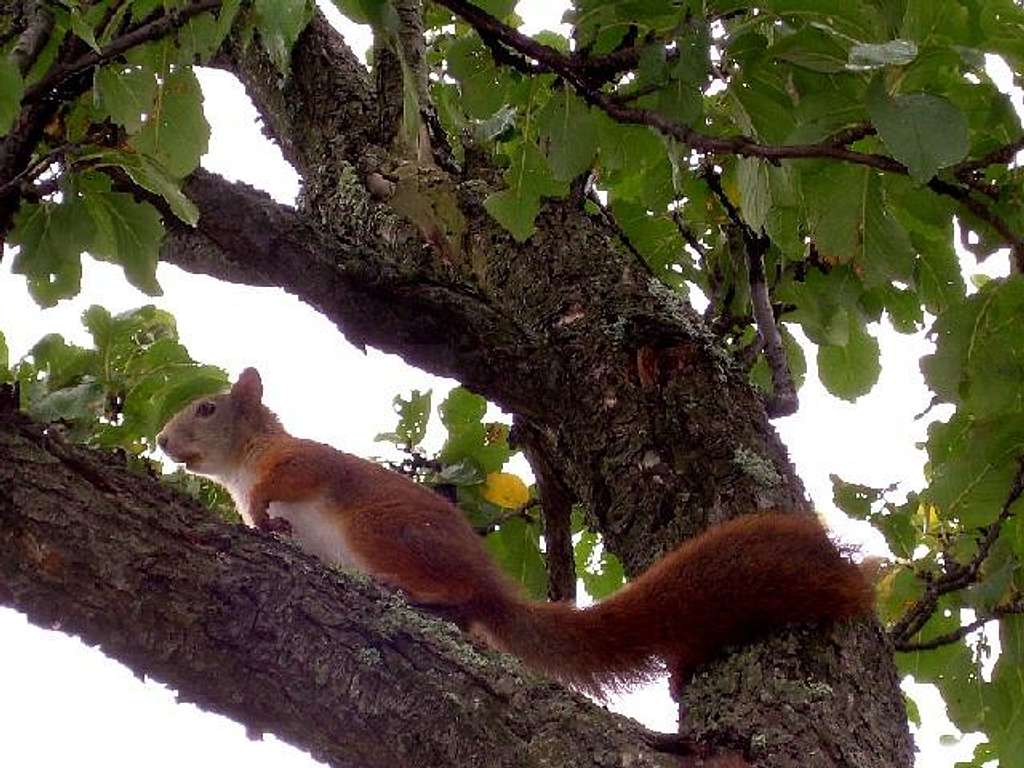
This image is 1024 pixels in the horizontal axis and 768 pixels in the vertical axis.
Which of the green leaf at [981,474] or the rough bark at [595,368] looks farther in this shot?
the green leaf at [981,474]

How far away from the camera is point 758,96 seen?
1.99 meters

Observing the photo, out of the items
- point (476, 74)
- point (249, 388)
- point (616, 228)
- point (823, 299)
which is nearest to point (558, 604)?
point (823, 299)

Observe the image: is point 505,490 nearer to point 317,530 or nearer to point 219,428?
point 317,530

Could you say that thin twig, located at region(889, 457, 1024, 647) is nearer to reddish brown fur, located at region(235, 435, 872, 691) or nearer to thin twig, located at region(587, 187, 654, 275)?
reddish brown fur, located at region(235, 435, 872, 691)

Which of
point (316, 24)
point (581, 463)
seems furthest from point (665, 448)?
point (316, 24)

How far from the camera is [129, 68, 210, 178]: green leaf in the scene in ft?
7.32

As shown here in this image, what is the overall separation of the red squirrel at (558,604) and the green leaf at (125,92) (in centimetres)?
108

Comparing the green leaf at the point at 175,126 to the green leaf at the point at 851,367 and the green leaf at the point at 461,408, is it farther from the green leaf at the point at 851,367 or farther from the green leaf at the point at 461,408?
the green leaf at the point at 851,367

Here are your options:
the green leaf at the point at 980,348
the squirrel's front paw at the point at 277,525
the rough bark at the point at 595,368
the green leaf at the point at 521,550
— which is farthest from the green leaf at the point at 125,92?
the green leaf at the point at 521,550

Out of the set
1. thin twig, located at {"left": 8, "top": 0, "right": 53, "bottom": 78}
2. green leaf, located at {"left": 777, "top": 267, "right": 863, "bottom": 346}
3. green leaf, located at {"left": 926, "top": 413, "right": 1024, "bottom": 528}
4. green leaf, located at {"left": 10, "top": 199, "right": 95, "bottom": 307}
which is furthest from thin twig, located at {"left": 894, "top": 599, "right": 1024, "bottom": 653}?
thin twig, located at {"left": 8, "top": 0, "right": 53, "bottom": 78}

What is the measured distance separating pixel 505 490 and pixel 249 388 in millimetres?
1585

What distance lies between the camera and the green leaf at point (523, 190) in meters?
2.34

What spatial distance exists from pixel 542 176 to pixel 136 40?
0.72 meters

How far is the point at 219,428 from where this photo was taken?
4270 millimetres
